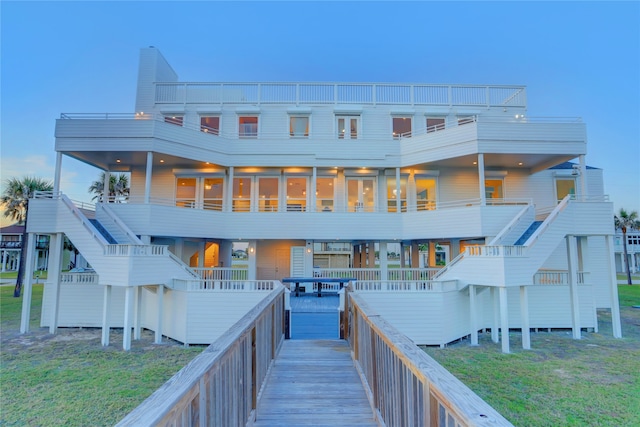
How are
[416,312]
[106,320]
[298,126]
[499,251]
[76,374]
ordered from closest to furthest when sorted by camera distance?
[76,374]
[499,251]
[106,320]
[416,312]
[298,126]

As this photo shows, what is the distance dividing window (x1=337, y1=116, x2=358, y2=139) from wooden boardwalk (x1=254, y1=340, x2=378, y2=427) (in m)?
13.2

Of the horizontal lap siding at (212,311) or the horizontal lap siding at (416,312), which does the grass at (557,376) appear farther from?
the horizontal lap siding at (212,311)

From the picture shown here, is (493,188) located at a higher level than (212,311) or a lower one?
higher

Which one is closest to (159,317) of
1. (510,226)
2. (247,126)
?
(247,126)

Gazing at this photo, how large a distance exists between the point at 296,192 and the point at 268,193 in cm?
154

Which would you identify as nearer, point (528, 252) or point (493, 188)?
point (528, 252)

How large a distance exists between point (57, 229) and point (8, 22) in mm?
15176

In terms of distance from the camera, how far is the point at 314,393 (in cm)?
375

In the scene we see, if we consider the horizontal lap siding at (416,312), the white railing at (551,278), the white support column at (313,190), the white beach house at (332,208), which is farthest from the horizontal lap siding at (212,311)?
the white railing at (551,278)

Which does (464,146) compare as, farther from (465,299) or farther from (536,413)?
(536,413)

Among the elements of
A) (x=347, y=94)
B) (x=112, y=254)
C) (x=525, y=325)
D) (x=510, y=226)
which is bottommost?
(x=525, y=325)

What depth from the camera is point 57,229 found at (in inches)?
468

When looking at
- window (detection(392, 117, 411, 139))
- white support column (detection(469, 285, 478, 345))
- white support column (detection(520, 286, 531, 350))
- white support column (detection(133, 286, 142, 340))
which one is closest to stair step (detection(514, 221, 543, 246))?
white support column (detection(520, 286, 531, 350))

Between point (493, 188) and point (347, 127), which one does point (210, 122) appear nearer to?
point (347, 127)
